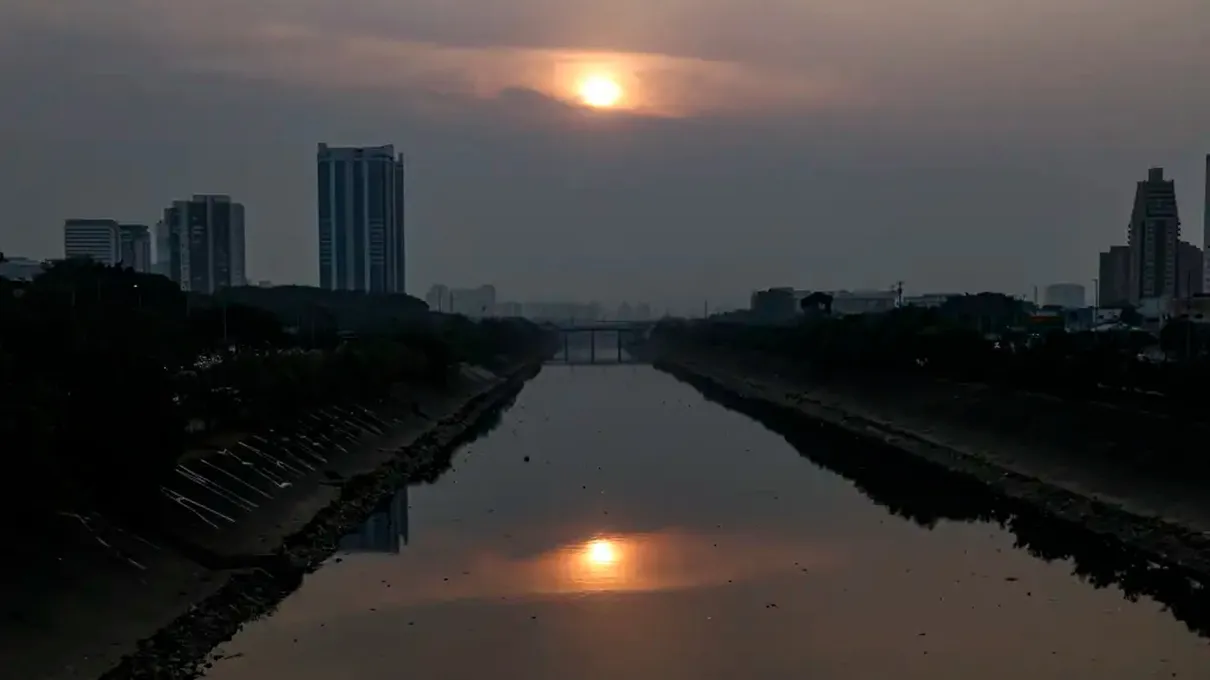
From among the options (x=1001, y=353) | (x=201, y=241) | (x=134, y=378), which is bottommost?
(x=1001, y=353)

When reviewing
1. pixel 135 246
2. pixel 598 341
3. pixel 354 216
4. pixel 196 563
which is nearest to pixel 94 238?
pixel 135 246

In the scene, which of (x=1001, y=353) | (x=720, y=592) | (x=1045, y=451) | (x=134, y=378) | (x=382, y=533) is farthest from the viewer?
(x=1001, y=353)

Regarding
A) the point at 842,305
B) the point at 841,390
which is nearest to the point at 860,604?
the point at 841,390

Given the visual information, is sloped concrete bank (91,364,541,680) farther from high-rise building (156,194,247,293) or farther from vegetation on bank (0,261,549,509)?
high-rise building (156,194,247,293)

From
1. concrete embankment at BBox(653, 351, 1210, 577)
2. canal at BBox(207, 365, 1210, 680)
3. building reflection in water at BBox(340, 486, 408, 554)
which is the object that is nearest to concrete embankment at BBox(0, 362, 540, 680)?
building reflection in water at BBox(340, 486, 408, 554)

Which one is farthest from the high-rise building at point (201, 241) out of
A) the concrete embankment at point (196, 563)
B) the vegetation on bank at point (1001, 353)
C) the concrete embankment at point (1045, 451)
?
the concrete embankment at point (196, 563)

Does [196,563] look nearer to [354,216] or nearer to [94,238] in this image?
[94,238]
